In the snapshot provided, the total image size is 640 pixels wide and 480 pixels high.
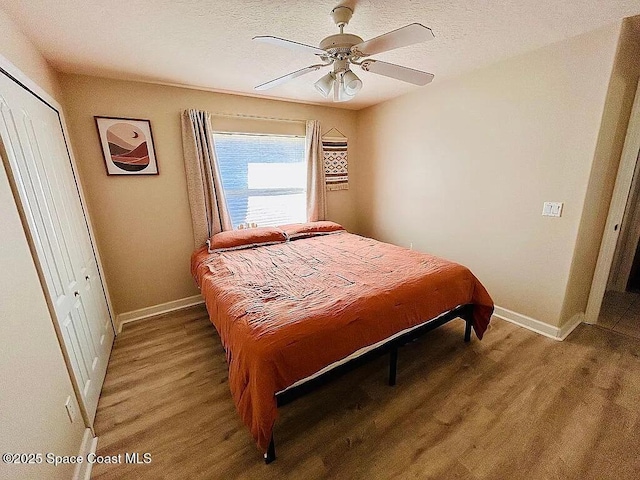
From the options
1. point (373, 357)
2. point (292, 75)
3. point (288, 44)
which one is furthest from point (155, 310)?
point (288, 44)

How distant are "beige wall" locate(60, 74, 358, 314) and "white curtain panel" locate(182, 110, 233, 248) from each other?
0.09 meters

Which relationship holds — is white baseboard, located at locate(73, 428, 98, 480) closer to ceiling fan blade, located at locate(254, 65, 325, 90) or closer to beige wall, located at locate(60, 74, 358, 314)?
beige wall, located at locate(60, 74, 358, 314)

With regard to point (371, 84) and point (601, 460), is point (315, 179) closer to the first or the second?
point (371, 84)

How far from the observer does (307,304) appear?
163 cm

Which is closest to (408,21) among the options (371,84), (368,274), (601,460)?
(371,84)

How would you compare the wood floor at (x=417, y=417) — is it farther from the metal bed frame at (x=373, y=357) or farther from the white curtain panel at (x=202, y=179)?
the white curtain panel at (x=202, y=179)

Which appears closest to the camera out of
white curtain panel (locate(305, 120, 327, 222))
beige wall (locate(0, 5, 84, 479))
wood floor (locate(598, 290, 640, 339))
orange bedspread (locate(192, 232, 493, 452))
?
beige wall (locate(0, 5, 84, 479))

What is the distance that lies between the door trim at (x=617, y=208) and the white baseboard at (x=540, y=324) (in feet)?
0.63

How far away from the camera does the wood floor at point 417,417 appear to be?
1341mm

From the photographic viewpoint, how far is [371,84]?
2.83 metres

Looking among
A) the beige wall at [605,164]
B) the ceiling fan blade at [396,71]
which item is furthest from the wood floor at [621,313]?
the ceiling fan blade at [396,71]

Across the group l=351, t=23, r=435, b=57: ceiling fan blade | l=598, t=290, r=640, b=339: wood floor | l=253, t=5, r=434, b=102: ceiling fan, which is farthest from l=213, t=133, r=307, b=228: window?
l=598, t=290, r=640, b=339: wood floor

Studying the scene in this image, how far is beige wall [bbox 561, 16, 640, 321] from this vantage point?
1854 mm

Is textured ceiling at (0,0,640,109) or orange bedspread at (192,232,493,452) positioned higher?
textured ceiling at (0,0,640,109)
